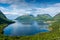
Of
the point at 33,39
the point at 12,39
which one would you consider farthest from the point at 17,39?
the point at 33,39

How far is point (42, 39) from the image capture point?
1873 centimetres

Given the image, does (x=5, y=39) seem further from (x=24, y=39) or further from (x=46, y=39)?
(x=46, y=39)

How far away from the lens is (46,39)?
1853 centimetres

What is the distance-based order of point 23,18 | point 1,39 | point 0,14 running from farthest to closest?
point 23,18 < point 0,14 < point 1,39

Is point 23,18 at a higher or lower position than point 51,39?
lower

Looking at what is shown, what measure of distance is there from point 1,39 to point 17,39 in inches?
76.3

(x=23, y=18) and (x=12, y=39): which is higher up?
(x=12, y=39)

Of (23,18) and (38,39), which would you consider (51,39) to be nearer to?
(38,39)

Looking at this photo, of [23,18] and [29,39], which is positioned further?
[23,18]

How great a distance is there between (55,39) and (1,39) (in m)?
6.37

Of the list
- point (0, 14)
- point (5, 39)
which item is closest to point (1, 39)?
point (5, 39)

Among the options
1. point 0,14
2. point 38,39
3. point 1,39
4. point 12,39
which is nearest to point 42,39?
point 38,39

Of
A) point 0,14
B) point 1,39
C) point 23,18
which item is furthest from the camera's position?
point 23,18

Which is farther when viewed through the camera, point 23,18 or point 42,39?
point 23,18
